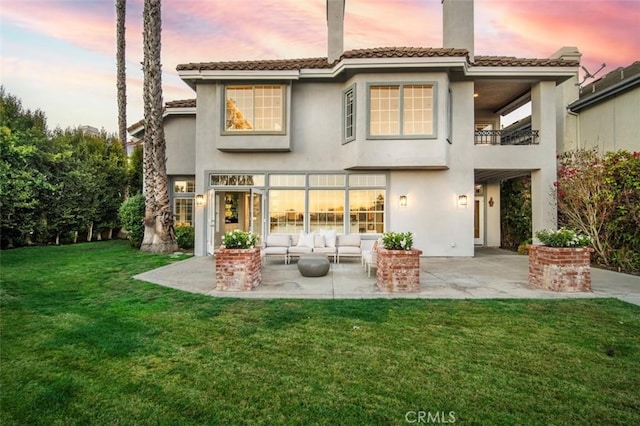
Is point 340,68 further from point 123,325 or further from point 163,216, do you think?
point 123,325

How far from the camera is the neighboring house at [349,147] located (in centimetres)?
1103

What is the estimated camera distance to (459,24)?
38.5ft

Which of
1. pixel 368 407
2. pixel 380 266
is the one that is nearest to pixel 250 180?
pixel 380 266

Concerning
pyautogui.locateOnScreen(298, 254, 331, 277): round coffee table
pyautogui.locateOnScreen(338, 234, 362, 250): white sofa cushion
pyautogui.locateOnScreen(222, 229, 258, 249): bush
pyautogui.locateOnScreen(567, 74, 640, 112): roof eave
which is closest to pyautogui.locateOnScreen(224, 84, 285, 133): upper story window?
pyautogui.locateOnScreen(338, 234, 362, 250): white sofa cushion

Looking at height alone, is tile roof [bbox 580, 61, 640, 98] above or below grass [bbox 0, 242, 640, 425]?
above

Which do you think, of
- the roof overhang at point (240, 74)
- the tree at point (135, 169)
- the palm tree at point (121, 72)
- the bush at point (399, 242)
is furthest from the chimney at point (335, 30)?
the tree at point (135, 169)

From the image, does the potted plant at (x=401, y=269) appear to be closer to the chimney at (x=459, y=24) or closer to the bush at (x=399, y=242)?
the bush at (x=399, y=242)

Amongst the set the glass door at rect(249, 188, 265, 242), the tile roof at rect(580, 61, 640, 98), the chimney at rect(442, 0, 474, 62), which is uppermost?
the chimney at rect(442, 0, 474, 62)

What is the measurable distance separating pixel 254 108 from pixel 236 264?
692cm

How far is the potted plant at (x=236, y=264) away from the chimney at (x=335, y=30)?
8429 mm

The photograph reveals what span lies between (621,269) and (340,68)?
10090 mm

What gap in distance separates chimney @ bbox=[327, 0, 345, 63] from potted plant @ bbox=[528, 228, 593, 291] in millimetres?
9348

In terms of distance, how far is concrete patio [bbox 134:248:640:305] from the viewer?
6.19 m

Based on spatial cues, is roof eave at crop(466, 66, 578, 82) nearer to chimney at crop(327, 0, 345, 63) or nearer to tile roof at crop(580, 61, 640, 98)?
tile roof at crop(580, 61, 640, 98)
